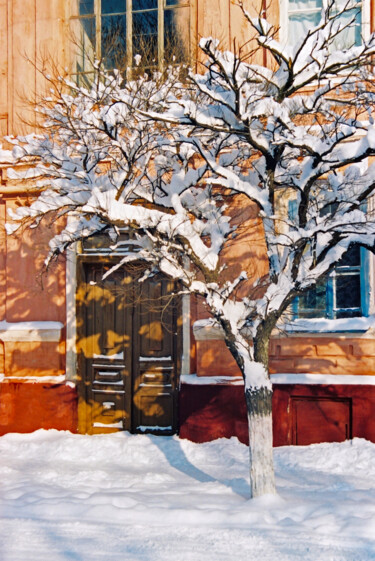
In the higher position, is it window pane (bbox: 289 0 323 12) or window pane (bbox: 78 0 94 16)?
window pane (bbox: 78 0 94 16)

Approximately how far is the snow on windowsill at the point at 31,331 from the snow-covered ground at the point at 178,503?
138 centimetres

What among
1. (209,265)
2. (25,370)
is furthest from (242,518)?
(25,370)

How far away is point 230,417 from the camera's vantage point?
684 centimetres

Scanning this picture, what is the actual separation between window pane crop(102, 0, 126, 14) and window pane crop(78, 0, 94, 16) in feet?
0.63

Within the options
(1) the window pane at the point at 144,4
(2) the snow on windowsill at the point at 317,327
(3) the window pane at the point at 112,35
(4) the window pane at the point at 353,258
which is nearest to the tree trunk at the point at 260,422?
(2) the snow on windowsill at the point at 317,327

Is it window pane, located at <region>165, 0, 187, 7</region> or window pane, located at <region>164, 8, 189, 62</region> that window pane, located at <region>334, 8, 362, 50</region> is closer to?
window pane, located at <region>164, 8, 189, 62</region>

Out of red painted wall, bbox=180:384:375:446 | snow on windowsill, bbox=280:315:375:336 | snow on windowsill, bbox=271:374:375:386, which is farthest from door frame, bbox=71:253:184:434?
snow on windowsill, bbox=280:315:375:336

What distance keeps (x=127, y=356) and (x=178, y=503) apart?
3.07m

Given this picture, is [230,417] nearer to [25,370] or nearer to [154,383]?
[154,383]

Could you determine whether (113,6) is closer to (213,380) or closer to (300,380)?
(213,380)

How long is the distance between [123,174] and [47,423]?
385cm

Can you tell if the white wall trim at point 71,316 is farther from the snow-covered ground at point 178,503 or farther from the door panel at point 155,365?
the snow-covered ground at point 178,503

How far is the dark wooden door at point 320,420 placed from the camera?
6.63 meters

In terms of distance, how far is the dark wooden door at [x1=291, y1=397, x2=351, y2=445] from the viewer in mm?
6633
